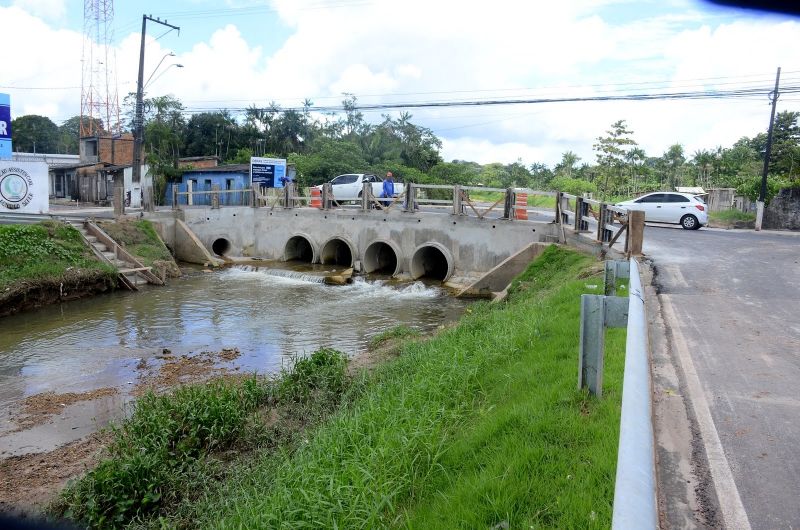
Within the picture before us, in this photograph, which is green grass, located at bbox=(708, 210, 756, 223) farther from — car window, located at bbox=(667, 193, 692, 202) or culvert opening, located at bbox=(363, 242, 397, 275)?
culvert opening, located at bbox=(363, 242, 397, 275)

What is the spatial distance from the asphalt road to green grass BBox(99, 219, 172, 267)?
18070mm

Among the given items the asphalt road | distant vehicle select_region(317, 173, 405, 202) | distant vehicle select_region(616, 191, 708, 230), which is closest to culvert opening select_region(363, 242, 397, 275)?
distant vehicle select_region(317, 173, 405, 202)

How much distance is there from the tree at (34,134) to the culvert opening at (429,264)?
6282 centimetres

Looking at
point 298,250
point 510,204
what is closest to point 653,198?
point 510,204

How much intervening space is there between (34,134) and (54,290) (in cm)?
6478

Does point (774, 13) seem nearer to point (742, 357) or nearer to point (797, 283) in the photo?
point (742, 357)

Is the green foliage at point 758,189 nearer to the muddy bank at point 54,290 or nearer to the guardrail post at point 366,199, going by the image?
the guardrail post at point 366,199

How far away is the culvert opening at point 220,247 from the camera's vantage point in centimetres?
2853

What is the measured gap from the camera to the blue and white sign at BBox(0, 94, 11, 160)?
23016mm

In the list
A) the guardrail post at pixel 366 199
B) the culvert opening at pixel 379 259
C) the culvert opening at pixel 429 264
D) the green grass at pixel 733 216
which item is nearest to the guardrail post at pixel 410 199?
the culvert opening at pixel 429 264

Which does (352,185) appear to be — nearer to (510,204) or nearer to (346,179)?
(346,179)

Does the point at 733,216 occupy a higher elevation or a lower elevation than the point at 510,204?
lower

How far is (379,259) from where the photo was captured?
82.1 ft

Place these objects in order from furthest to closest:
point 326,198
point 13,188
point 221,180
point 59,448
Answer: point 221,180 < point 326,198 < point 13,188 < point 59,448
